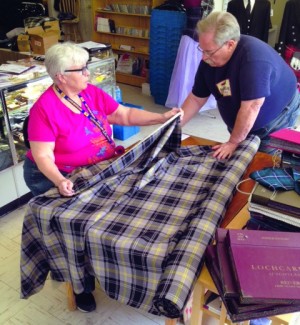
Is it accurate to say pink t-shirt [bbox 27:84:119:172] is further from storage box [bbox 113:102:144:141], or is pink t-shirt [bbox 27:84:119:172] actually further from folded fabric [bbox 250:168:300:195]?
storage box [bbox 113:102:144:141]

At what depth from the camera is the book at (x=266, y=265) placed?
2.94 feet

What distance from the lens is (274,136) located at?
54.0 inches

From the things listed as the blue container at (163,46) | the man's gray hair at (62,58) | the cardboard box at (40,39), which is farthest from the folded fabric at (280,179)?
the blue container at (163,46)

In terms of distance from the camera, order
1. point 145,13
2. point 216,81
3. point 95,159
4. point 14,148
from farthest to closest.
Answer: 1. point 145,13
2. point 14,148
3. point 216,81
4. point 95,159

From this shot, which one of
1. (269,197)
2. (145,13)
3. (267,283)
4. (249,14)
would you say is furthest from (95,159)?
(145,13)

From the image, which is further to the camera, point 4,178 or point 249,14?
point 249,14

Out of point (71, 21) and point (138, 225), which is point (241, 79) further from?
point (71, 21)

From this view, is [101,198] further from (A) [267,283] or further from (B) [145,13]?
(B) [145,13]

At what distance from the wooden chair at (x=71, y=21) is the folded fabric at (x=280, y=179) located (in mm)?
6025

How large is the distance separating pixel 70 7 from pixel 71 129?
5.82 meters

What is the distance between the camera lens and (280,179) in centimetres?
119

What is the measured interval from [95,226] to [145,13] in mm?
4455

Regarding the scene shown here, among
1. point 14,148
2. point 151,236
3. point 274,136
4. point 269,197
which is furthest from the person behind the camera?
point 14,148

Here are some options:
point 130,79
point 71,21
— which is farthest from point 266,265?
point 71,21
